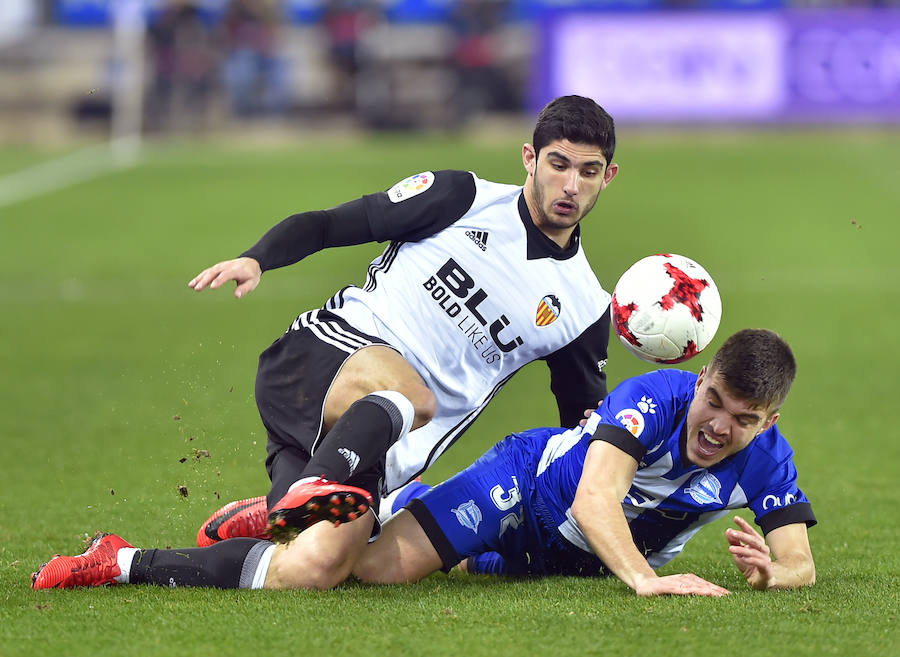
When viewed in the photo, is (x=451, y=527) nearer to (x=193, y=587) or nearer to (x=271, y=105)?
(x=193, y=587)

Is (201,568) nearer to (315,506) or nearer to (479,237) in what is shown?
(315,506)

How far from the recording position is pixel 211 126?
26047mm

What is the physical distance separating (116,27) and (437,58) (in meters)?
6.35

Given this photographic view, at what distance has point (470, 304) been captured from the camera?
18.7ft

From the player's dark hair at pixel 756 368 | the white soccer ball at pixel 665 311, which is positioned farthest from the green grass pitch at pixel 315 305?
the white soccer ball at pixel 665 311

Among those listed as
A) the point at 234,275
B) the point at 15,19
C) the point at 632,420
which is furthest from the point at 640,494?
the point at 15,19

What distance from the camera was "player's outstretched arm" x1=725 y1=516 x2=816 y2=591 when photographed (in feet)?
15.8

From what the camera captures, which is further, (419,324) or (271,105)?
(271,105)

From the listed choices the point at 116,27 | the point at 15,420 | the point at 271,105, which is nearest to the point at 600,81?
the point at 271,105

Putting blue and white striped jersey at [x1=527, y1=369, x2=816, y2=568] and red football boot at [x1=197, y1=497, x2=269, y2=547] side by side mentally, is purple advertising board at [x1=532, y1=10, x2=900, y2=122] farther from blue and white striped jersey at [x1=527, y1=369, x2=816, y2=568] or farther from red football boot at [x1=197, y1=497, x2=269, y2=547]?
blue and white striped jersey at [x1=527, y1=369, x2=816, y2=568]

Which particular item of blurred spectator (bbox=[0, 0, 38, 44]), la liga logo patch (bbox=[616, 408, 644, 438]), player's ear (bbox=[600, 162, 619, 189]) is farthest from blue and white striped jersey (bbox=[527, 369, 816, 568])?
blurred spectator (bbox=[0, 0, 38, 44])

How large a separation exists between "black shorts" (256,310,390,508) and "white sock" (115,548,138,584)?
0.56 meters

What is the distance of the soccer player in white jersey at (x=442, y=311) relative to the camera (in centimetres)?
553

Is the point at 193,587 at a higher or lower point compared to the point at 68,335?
higher
